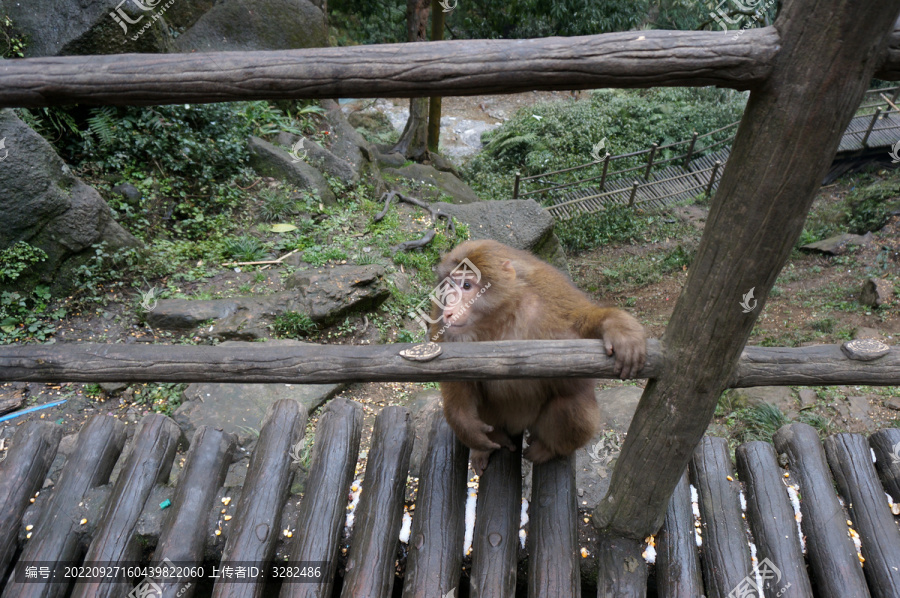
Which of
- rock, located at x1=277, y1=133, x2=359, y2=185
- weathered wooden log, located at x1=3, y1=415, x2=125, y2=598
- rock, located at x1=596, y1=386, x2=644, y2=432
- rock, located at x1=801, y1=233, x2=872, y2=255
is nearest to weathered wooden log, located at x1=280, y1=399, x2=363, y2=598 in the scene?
weathered wooden log, located at x1=3, y1=415, x2=125, y2=598

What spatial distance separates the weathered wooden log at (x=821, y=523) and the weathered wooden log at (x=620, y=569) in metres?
0.78

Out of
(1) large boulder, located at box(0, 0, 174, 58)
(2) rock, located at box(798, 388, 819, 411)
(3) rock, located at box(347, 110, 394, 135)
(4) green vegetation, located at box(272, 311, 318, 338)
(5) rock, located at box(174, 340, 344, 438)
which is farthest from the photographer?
(3) rock, located at box(347, 110, 394, 135)

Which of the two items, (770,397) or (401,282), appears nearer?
(770,397)

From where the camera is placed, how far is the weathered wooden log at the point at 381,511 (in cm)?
240

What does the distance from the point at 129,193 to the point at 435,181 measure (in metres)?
5.80

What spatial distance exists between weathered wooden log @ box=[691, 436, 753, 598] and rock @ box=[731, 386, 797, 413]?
12.3ft

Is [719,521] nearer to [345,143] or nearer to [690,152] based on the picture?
[345,143]

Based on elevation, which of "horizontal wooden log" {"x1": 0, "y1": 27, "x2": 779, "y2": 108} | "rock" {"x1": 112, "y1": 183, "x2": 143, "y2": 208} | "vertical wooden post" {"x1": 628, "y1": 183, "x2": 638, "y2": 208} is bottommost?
"vertical wooden post" {"x1": 628, "y1": 183, "x2": 638, "y2": 208}

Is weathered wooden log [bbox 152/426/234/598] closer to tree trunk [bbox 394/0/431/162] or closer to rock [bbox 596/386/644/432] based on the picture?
rock [bbox 596/386/644/432]

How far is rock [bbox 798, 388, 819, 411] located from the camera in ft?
19.5

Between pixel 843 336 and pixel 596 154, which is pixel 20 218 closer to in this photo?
pixel 843 336

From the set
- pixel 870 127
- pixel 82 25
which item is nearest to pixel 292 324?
pixel 82 25

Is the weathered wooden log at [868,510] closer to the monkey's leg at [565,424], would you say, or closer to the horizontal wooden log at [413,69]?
the monkey's leg at [565,424]

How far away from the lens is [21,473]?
2682 millimetres
